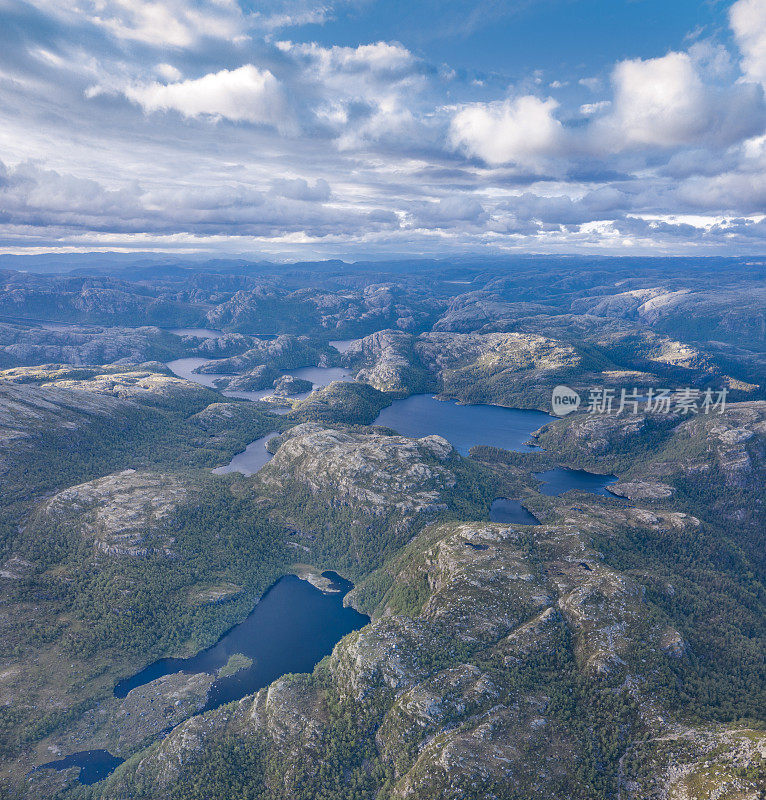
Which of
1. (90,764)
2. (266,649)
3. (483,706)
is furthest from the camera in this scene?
(266,649)

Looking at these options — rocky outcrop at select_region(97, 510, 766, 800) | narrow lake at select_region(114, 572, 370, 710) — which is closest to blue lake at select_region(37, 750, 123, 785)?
rocky outcrop at select_region(97, 510, 766, 800)

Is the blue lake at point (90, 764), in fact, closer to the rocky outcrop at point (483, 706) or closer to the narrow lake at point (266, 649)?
the rocky outcrop at point (483, 706)

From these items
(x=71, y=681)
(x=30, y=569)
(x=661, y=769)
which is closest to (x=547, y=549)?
(x=661, y=769)

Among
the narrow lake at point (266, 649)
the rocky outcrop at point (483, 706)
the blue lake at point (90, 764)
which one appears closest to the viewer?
the rocky outcrop at point (483, 706)

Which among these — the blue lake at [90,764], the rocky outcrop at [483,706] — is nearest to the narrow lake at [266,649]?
the rocky outcrop at [483,706]

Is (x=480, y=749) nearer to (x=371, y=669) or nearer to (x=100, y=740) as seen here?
(x=371, y=669)

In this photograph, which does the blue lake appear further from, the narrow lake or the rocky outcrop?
the narrow lake

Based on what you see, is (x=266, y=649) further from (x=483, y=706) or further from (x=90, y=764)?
(x=483, y=706)

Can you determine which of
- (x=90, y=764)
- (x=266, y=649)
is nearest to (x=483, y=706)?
(x=266, y=649)
